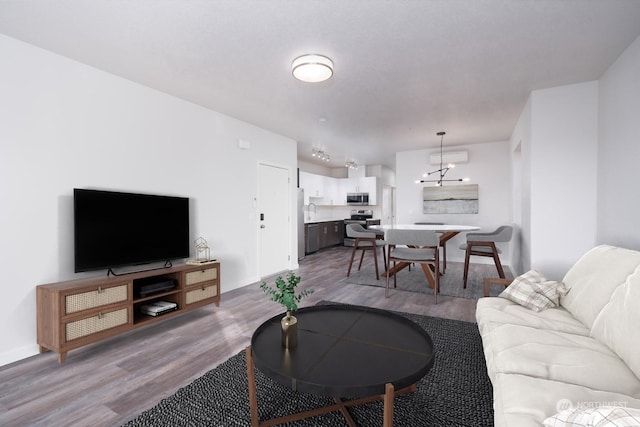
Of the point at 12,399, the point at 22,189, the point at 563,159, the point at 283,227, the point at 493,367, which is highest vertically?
the point at 563,159

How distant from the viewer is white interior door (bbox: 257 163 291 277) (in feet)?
16.3

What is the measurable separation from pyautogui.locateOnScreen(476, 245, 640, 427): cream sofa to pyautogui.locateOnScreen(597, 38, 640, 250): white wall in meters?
0.77

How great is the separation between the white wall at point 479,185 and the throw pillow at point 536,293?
3.96 meters

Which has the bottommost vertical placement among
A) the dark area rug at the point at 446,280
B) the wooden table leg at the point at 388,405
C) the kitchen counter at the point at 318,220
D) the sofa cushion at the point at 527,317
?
the dark area rug at the point at 446,280

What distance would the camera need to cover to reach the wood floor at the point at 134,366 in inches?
69.3

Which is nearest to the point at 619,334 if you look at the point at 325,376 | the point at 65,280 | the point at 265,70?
the point at 325,376

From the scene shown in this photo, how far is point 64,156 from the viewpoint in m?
2.61

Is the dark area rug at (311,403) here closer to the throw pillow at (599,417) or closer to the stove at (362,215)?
the throw pillow at (599,417)

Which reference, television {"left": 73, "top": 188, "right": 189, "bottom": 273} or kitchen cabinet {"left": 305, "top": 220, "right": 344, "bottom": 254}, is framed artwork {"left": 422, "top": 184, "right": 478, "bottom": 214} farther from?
television {"left": 73, "top": 188, "right": 189, "bottom": 273}

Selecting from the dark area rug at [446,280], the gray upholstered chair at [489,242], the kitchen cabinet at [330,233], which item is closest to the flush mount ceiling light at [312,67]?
the dark area rug at [446,280]

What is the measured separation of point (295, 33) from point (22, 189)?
2.48 metres

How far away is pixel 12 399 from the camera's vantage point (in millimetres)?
1865

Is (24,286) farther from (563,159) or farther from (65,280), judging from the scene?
(563,159)

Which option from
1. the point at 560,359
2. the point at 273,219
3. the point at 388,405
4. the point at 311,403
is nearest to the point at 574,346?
the point at 560,359
